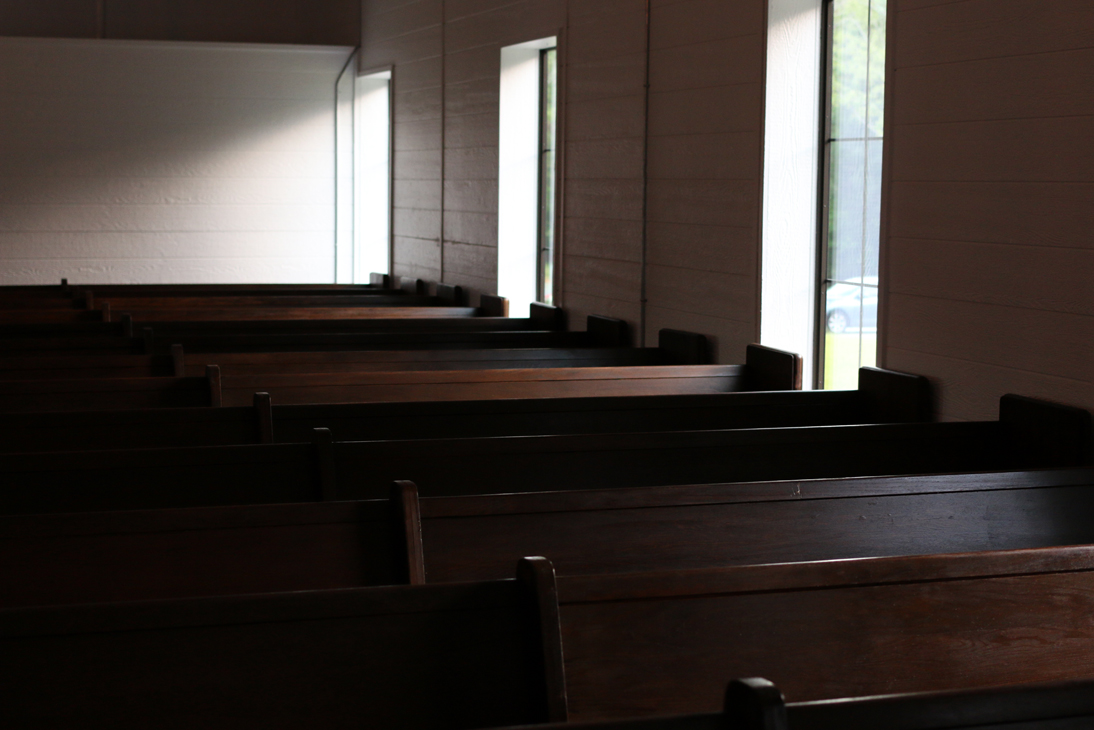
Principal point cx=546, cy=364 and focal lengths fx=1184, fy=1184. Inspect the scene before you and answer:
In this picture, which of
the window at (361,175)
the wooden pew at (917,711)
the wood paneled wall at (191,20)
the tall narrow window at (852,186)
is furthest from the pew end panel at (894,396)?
the wood paneled wall at (191,20)

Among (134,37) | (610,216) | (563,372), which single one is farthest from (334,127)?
(563,372)

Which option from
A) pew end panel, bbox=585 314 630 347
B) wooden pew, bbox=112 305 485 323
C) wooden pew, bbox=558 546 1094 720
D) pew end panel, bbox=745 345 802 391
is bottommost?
wooden pew, bbox=558 546 1094 720

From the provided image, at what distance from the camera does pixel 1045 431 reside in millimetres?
2734

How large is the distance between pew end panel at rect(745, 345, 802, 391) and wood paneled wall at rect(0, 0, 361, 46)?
218 inches

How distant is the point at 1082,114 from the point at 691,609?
5.48ft

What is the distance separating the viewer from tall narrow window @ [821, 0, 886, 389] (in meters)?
3.62

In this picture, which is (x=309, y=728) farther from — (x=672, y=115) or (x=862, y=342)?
(x=672, y=115)

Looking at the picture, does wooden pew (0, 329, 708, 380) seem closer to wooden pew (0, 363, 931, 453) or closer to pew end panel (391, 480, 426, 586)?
wooden pew (0, 363, 931, 453)

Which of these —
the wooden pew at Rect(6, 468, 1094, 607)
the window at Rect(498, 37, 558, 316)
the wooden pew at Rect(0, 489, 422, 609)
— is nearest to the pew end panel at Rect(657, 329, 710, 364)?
the window at Rect(498, 37, 558, 316)

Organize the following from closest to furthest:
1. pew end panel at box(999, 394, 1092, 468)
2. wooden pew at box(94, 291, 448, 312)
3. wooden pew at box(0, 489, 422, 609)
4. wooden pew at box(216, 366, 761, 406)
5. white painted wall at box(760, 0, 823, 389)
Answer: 1. wooden pew at box(0, 489, 422, 609)
2. pew end panel at box(999, 394, 1092, 468)
3. wooden pew at box(216, 366, 761, 406)
4. white painted wall at box(760, 0, 823, 389)
5. wooden pew at box(94, 291, 448, 312)

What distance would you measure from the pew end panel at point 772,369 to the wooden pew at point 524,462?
80 centimetres

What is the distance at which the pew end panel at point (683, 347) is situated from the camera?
4.22 metres

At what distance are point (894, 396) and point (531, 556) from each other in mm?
1777

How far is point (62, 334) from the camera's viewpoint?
4418mm
